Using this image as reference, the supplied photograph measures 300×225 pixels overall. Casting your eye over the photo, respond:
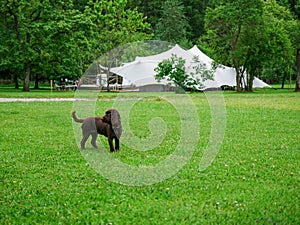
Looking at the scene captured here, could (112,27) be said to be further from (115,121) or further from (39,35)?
(115,121)

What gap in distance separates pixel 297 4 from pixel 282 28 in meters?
4.87

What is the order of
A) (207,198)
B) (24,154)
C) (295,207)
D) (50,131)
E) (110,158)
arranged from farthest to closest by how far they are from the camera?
(50,131) → (24,154) → (110,158) → (207,198) → (295,207)

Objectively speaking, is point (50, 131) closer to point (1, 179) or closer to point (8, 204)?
point (1, 179)

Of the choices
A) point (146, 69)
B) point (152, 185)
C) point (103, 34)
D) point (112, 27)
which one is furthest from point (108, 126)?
point (112, 27)

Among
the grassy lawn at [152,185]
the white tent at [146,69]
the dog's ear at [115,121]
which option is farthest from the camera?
the white tent at [146,69]

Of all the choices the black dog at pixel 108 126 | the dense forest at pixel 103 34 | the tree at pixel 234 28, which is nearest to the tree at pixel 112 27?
the dense forest at pixel 103 34

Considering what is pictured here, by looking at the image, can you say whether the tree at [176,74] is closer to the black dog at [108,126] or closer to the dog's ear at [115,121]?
the black dog at [108,126]

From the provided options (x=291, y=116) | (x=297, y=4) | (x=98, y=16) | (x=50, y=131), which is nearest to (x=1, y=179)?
(x=50, y=131)

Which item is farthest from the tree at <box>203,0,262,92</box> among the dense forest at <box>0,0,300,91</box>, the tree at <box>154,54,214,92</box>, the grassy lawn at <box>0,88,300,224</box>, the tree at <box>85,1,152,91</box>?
the grassy lawn at <box>0,88,300,224</box>

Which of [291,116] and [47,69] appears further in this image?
[47,69]

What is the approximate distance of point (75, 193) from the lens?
5.61 metres

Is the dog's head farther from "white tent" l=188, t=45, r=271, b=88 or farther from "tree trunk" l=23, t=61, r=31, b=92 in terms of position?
"white tent" l=188, t=45, r=271, b=88

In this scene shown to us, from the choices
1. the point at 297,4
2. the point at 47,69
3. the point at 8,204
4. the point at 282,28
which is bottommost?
the point at 8,204

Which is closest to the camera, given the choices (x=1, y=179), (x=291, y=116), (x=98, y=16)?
(x=1, y=179)
